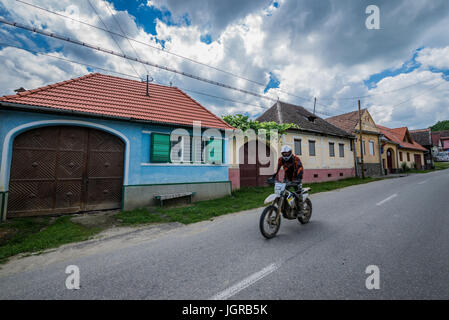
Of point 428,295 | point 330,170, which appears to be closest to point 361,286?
point 428,295

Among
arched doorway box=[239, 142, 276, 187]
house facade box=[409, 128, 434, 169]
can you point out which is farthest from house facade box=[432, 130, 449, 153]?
arched doorway box=[239, 142, 276, 187]

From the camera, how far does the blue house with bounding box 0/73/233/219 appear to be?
19.1ft

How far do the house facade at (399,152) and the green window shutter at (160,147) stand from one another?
26446mm

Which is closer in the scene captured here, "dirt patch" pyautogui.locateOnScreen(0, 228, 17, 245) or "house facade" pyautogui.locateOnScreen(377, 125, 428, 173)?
"dirt patch" pyautogui.locateOnScreen(0, 228, 17, 245)

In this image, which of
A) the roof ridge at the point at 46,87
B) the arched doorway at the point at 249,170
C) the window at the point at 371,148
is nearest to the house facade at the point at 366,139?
the window at the point at 371,148

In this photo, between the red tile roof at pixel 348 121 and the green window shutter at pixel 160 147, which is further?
the red tile roof at pixel 348 121

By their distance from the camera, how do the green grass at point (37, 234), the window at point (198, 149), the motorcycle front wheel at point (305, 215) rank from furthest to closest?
the window at point (198, 149) < the motorcycle front wheel at point (305, 215) < the green grass at point (37, 234)

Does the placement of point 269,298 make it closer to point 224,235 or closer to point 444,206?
point 224,235

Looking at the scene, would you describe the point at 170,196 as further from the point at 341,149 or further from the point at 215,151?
the point at 341,149

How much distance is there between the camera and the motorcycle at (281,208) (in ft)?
12.2

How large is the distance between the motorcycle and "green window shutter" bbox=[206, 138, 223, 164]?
5.04 meters

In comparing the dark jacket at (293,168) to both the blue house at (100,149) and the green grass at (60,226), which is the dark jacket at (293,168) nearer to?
the green grass at (60,226)

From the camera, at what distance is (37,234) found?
4.53m

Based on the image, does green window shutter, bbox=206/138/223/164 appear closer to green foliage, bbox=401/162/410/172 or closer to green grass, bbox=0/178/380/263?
green grass, bbox=0/178/380/263
